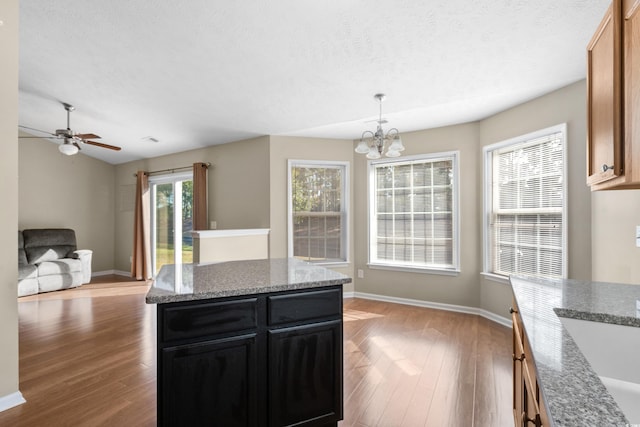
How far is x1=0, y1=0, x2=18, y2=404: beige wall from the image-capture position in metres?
2.18

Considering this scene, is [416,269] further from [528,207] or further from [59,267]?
[59,267]

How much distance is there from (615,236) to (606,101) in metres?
1.65

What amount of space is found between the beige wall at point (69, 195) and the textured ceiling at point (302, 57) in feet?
7.87

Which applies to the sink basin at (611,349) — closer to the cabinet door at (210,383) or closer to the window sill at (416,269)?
the cabinet door at (210,383)

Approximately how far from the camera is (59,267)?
5637 mm

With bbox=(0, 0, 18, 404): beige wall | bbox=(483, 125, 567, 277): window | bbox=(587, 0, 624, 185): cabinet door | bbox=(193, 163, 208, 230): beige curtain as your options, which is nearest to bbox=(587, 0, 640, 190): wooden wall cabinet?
bbox=(587, 0, 624, 185): cabinet door

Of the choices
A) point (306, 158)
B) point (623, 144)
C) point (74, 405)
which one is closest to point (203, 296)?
Result: point (74, 405)

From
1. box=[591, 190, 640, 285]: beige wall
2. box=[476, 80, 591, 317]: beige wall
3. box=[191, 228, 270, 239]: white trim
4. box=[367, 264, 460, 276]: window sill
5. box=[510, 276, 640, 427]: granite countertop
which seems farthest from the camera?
box=[367, 264, 460, 276]: window sill

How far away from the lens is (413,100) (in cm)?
341

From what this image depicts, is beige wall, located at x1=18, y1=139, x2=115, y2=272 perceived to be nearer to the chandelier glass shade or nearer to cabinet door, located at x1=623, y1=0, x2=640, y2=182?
the chandelier glass shade

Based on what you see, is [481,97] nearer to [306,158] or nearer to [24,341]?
[306,158]

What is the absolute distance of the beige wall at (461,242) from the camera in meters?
4.16

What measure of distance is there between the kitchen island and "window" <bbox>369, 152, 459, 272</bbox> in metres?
2.89

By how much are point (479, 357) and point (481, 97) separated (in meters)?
2.44
